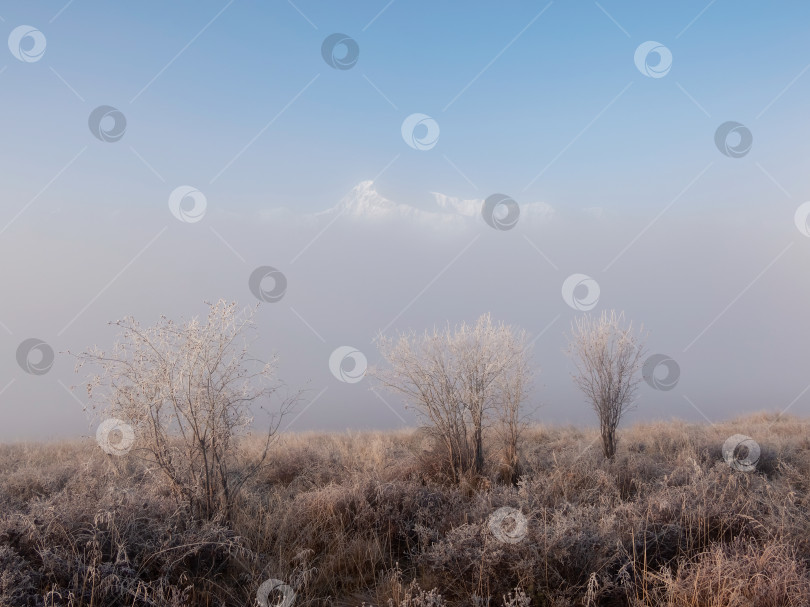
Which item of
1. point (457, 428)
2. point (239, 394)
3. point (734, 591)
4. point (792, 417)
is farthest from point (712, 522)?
point (792, 417)

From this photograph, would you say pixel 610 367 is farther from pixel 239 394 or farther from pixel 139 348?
pixel 139 348

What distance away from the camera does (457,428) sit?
8.72 meters
